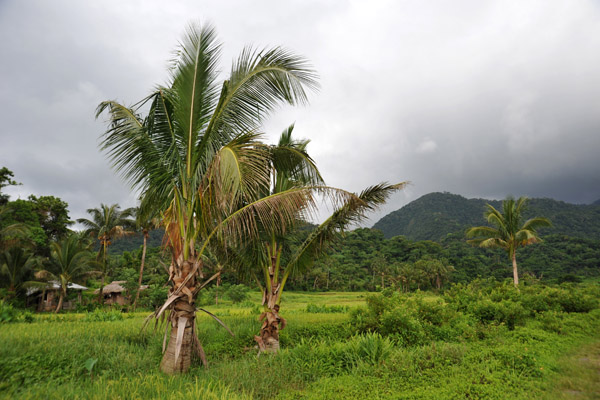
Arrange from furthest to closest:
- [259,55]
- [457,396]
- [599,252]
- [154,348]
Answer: [599,252] → [154,348] → [259,55] → [457,396]

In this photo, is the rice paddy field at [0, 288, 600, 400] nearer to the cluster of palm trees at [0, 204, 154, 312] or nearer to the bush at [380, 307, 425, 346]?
the bush at [380, 307, 425, 346]

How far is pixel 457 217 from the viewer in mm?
106938

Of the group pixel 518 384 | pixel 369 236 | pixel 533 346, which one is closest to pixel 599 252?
pixel 369 236

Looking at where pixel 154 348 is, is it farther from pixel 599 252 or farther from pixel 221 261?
pixel 599 252

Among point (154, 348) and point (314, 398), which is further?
point (154, 348)

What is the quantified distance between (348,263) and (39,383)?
49947mm

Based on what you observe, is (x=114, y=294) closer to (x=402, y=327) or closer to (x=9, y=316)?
(x=9, y=316)

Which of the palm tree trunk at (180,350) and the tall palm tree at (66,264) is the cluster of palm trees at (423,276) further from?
the palm tree trunk at (180,350)

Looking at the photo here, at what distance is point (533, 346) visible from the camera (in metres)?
6.45

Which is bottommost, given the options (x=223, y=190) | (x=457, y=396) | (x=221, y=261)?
(x=457, y=396)

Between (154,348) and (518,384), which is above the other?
(518,384)

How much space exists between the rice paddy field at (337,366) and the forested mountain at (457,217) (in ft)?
236

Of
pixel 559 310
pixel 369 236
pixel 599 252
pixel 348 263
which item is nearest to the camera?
pixel 559 310

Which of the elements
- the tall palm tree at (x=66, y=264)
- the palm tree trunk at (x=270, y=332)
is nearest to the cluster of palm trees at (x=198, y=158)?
the palm tree trunk at (x=270, y=332)
